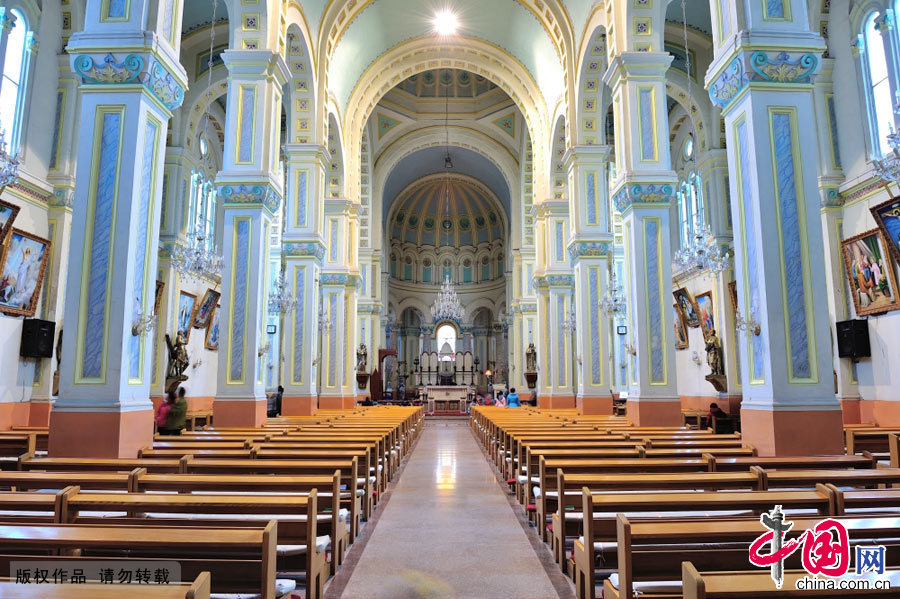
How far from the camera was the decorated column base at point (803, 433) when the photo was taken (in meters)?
6.08

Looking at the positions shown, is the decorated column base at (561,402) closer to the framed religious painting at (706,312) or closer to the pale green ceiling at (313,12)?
the framed religious painting at (706,312)

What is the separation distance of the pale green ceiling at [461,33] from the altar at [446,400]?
1524 cm

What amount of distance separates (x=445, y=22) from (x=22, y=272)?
14052 millimetres

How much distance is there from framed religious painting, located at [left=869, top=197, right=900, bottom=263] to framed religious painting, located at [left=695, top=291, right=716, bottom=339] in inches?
280

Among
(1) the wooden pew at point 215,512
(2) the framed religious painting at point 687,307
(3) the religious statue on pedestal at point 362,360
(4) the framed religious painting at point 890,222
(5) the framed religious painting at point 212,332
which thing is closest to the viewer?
(1) the wooden pew at point 215,512

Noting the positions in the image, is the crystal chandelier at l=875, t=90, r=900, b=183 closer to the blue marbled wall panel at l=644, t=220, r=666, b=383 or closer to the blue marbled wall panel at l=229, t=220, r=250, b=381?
the blue marbled wall panel at l=644, t=220, r=666, b=383

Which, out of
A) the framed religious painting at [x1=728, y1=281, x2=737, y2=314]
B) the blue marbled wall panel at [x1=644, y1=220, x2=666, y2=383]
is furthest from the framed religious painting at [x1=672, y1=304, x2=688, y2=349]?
the blue marbled wall panel at [x1=644, y1=220, x2=666, y2=383]

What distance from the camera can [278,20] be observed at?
36.9 ft

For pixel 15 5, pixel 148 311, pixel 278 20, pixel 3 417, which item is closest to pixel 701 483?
pixel 148 311

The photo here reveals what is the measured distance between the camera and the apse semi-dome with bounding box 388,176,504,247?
38469 mm

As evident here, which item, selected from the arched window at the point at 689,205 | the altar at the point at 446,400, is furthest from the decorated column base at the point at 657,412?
the altar at the point at 446,400

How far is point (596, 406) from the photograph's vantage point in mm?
14281

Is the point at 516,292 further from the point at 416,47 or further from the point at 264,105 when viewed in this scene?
the point at 264,105

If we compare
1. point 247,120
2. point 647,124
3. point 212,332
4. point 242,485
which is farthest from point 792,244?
point 212,332
